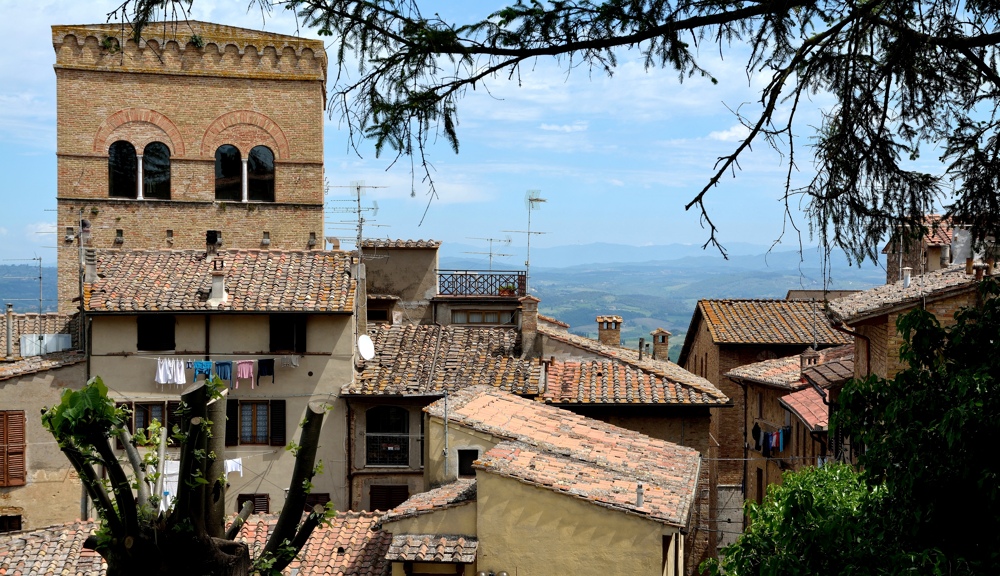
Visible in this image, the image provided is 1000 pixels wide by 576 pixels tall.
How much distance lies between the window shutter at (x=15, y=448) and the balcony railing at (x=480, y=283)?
44.8ft

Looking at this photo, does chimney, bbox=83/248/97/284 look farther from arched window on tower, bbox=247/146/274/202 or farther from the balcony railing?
the balcony railing

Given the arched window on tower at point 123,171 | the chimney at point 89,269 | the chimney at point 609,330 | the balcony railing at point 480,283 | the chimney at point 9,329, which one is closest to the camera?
the chimney at point 89,269

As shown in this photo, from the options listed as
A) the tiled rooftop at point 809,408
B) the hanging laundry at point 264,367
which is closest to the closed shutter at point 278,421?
the hanging laundry at point 264,367

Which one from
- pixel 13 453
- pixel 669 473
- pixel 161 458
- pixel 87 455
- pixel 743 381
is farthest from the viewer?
pixel 743 381

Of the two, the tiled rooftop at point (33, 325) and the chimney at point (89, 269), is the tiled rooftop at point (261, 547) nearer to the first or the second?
the chimney at point (89, 269)

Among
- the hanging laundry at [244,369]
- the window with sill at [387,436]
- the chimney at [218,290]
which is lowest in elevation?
the window with sill at [387,436]

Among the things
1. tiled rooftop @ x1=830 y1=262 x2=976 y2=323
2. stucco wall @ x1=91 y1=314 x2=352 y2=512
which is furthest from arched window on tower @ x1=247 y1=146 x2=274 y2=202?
tiled rooftop @ x1=830 y1=262 x2=976 y2=323

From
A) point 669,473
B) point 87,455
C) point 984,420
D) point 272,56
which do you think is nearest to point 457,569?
point 669,473

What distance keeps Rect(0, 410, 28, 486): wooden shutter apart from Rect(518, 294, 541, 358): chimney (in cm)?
1167

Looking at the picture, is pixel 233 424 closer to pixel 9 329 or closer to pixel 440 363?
pixel 440 363

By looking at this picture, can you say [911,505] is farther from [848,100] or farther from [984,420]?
[848,100]

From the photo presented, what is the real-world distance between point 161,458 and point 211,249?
19307mm

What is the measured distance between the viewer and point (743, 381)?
3172 centimetres

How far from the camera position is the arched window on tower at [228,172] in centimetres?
3450
